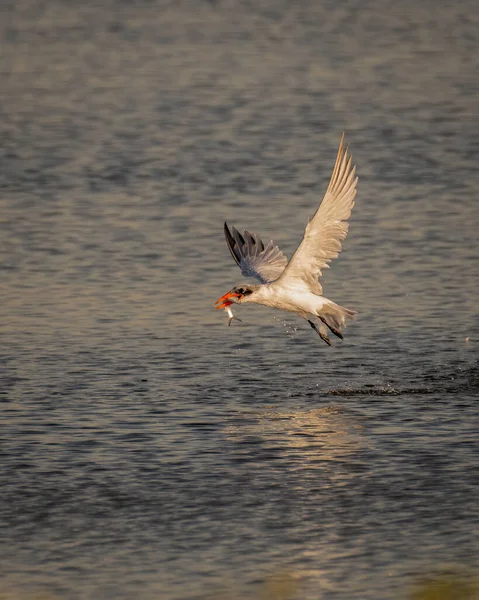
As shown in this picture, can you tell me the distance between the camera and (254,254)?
1594cm

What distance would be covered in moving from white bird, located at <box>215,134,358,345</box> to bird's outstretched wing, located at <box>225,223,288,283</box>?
0.29 metres

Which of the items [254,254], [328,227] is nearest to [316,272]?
[328,227]

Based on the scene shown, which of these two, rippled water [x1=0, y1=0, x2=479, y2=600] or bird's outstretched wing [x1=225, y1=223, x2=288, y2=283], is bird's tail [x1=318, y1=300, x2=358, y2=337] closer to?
rippled water [x1=0, y1=0, x2=479, y2=600]

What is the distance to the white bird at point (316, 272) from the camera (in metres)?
14.0

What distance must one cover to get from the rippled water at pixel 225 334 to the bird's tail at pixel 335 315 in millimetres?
561

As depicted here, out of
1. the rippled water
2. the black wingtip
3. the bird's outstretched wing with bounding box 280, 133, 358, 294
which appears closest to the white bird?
the bird's outstretched wing with bounding box 280, 133, 358, 294

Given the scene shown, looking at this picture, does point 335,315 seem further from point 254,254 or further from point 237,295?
point 254,254

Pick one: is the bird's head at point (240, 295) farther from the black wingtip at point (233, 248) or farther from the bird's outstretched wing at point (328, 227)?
the black wingtip at point (233, 248)

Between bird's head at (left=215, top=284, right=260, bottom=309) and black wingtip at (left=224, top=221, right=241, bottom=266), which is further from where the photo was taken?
black wingtip at (left=224, top=221, right=241, bottom=266)

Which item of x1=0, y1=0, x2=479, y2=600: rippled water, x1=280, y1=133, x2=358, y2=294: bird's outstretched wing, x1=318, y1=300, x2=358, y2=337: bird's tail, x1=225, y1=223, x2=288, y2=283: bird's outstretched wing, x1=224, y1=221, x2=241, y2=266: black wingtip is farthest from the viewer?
x1=224, y1=221, x2=241, y2=266: black wingtip

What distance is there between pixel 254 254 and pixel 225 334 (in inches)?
40.8

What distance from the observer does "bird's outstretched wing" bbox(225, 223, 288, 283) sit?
619 inches

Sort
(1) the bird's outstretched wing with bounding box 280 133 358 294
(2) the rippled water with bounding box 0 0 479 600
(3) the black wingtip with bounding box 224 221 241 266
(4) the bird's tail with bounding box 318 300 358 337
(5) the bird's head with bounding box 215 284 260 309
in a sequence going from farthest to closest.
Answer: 1. (3) the black wingtip with bounding box 224 221 241 266
2. (4) the bird's tail with bounding box 318 300 358 337
3. (5) the bird's head with bounding box 215 284 260 309
4. (1) the bird's outstretched wing with bounding box 280 133 358 294
5. (2) the rippled water with bounding box 0 0 479 600

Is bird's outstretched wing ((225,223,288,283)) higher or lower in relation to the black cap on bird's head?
higher
